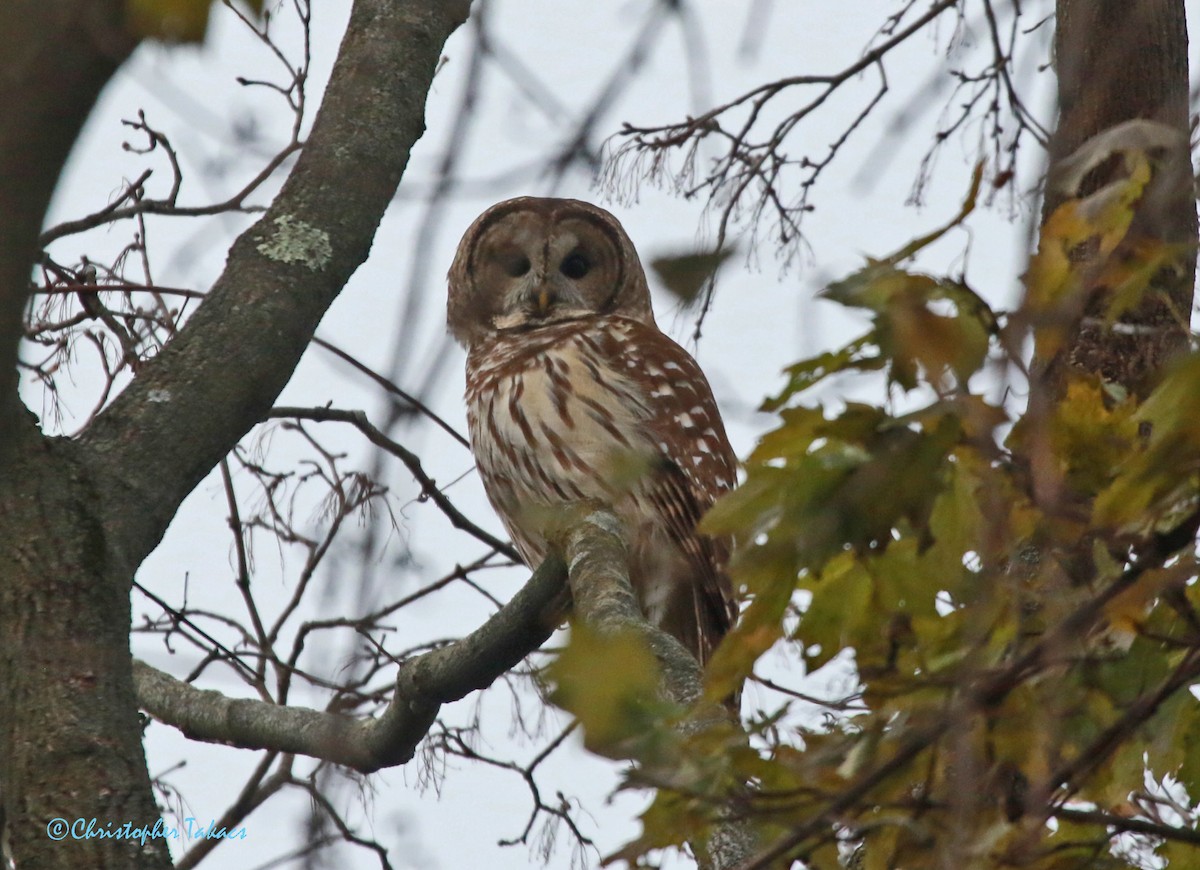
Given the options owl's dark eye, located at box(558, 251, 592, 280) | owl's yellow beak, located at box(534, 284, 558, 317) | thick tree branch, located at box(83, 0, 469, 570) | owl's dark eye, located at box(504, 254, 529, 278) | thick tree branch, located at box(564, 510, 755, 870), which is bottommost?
thick tree branch, located at box(564, 510, 755, 870)

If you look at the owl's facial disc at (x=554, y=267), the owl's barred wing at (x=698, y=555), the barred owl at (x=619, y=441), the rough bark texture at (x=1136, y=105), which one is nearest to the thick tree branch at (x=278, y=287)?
the barred owl at (x=619, y=441)

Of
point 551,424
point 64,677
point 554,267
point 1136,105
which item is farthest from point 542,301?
point 64,677

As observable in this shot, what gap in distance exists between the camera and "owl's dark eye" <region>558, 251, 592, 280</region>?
6027mm

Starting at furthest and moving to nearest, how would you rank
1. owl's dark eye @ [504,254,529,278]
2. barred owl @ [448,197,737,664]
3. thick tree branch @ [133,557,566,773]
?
owl's dark eye @ [504,254,529,278]
barred owl @ [448,197,737,664]
thick tree branch @ [133,557,566,773]

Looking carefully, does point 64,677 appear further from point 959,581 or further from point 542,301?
point 542,301

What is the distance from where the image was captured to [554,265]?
5.97m

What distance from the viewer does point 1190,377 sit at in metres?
1.55

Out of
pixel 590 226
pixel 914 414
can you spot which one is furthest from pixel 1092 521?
pixel 590 226

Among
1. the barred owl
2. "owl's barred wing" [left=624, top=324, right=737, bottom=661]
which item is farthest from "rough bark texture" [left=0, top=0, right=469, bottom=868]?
"owl's barred wing" [left=624, top=324, right=737, bottom=661]

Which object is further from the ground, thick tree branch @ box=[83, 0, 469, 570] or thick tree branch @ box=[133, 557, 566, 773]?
thick tree branch @ box=[83, 0, 469, 570]

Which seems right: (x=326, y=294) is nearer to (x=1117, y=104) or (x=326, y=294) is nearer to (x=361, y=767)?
(x=361, y=767)

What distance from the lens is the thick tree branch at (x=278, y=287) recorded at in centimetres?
297

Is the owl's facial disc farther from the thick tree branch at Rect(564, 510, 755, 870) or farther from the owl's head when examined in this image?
the thick tree branch at Rect(564, 510, 755, 870)

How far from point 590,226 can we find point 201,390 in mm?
3188
